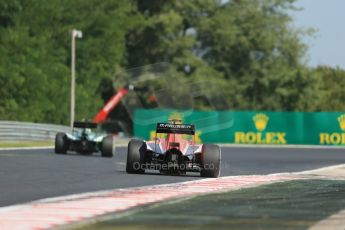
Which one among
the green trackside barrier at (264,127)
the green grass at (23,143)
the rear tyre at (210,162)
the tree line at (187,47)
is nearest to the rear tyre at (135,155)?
the rear tyre at (210,162)

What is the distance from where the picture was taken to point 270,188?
19047mm

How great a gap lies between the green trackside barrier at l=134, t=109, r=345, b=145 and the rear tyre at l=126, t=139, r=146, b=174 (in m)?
36.3

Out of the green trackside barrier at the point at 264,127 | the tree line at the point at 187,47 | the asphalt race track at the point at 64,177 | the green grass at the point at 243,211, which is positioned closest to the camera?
the green grass at the point at 243,211

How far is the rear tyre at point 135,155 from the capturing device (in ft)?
75.6

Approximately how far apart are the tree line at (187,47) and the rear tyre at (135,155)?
42472 mm

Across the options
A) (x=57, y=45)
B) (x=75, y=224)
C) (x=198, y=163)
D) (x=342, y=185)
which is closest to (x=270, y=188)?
(x=342, y=185)

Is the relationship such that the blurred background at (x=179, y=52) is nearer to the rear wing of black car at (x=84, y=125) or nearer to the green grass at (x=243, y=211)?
the rear wing of black car at (x=84, y=125)

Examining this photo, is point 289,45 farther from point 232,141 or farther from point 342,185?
point 342,185

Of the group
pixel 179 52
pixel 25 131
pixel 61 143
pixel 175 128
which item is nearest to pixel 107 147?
pixel 61 143

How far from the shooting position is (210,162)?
22859mm

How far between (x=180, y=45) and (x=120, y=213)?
66699 mm

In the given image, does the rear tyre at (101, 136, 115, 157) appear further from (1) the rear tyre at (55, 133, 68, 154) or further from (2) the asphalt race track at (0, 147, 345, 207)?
(2) the asphalt race track at (0, 147, 345, 207)

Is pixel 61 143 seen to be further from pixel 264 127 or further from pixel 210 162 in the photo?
pixel 264 127

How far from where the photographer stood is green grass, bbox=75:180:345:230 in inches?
467
